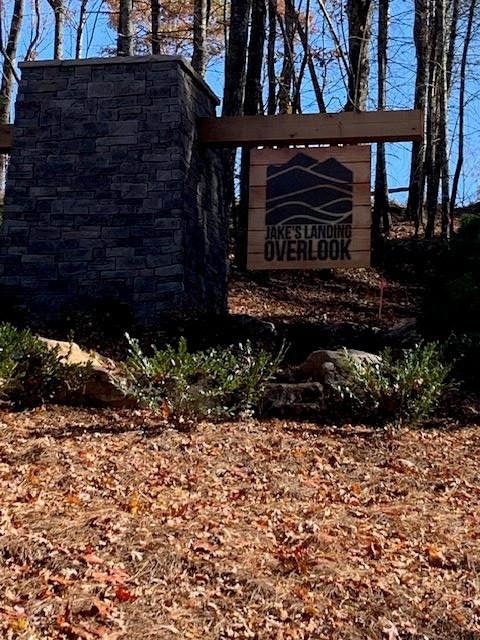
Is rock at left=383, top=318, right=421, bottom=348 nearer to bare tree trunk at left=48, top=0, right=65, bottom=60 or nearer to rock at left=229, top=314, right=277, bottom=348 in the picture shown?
rock at left=229, top=314, right=277, bottom=348

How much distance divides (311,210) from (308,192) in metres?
0.19

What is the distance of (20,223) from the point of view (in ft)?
26.0

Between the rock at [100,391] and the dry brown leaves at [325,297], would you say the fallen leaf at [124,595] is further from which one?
the dry brown leaves at [325,297]

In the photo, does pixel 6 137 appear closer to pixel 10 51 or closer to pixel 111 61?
pixel 111 61

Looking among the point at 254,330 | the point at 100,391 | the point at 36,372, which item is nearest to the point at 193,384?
the point at 100,391

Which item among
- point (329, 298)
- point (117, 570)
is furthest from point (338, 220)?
point (117, 570)

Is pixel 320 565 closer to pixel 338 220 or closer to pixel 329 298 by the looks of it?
pixel 338 220

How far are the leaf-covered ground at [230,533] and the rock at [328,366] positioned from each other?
27.8 inches

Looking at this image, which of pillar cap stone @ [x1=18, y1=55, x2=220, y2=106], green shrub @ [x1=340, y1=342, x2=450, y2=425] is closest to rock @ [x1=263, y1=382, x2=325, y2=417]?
green shrub @ [x1=340, y1=342, x2=450, y2=425]

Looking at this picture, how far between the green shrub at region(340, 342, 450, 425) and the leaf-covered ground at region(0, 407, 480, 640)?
0.32 metres

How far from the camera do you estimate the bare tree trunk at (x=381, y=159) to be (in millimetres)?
12844

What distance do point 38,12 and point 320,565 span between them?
18.3 meters

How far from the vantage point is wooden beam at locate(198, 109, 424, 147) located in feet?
24.9

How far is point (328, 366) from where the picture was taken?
5.50 meters
